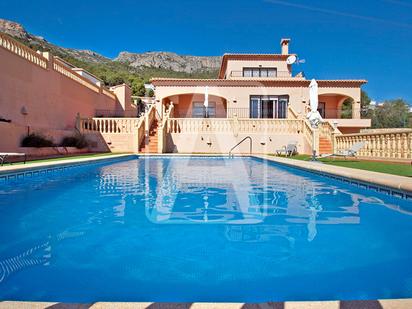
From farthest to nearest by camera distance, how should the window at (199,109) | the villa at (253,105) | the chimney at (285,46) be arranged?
the chimney at (285,46) → the window at (199,109) → the villa at (253,105)

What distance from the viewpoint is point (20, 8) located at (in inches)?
1211

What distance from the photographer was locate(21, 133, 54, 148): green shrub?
13045 mm

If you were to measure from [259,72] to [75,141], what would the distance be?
57.3 feet

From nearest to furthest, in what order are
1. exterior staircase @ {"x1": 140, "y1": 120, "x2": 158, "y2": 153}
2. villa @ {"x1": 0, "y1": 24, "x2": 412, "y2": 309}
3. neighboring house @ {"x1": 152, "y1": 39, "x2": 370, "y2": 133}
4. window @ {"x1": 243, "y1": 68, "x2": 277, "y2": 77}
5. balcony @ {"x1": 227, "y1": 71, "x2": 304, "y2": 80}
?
villa @ {"x1": 0, "y1": 24, "x2": 412, "y2": 309} < exterior staircase @ {"x1": 140, "y1": 120, "x2": 158, "y2": 153} < neighboring house @ {"x1": 152, "y1": 39, "x2": 370, "y2": 133} < balcony @ {"x1": 227, "y1": 71, "x2": 304, "y2": 80} < window @ {"x1": 243, "y1": 68, "x2": 277, "y2": 77}

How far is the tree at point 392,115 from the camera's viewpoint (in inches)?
2212

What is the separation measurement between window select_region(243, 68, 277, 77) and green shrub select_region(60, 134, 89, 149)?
15.6 m

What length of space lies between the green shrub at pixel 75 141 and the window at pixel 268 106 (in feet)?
44.5

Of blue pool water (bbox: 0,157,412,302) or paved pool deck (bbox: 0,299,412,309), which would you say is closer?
paved pool deck (bbox: 0,299,412,309)

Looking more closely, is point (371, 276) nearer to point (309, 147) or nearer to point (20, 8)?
point (309, 147)

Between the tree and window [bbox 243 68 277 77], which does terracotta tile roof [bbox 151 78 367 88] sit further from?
the tree

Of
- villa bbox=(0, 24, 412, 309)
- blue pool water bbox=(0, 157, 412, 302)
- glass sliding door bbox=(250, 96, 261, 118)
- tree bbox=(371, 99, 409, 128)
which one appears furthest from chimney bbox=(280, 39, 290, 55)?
tree bbox=(371, 99, 409, 128)

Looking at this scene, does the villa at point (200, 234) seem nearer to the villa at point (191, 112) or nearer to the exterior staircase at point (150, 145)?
the villa at point (191, 112)

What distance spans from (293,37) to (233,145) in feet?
53.3

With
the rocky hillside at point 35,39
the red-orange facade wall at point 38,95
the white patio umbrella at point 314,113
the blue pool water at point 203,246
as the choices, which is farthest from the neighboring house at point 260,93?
the rocky hillside at point 35,39
